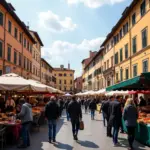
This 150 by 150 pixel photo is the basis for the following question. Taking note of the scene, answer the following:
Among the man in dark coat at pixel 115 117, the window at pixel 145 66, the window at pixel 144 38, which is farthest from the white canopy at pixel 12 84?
the window at pixel 144 38

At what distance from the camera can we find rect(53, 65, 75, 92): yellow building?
127 m

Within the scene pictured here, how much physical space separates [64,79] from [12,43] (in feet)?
317

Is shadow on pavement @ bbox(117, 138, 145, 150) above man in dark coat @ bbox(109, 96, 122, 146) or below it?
below

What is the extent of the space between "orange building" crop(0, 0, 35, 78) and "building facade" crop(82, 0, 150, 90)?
42.9ft

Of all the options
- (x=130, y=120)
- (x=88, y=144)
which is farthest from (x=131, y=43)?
(x=130, y=120)

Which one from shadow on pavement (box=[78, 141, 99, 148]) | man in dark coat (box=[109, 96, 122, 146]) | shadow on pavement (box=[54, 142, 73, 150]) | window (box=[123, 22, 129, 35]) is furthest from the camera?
window (box=[123, 22, 129, 35])

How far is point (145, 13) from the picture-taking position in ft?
84.1

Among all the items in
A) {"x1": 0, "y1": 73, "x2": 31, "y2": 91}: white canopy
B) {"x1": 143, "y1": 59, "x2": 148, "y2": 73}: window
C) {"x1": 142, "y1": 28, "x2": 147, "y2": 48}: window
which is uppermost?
{"x1": 142, "y1": 28, "x2": 147, "y2": 48}: window

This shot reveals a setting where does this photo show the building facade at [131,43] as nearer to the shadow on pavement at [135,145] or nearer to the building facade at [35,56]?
the building facade at [35,56]

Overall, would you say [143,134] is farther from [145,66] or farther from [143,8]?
[143,8]

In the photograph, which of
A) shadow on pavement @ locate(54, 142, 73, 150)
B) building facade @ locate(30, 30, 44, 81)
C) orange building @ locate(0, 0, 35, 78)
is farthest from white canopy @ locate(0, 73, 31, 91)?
building facade @ locate(30, 30, 44, 81)

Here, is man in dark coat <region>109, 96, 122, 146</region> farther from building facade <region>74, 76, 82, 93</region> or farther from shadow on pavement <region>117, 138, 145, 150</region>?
building facade <region>74, 76, 82, 93</region>

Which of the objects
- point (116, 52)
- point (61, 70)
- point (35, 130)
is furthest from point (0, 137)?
point (61, 70)

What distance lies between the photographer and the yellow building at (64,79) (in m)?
127
